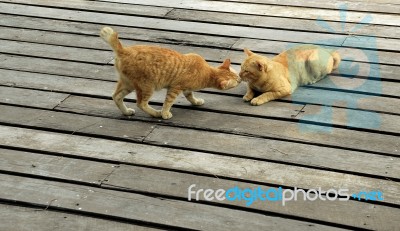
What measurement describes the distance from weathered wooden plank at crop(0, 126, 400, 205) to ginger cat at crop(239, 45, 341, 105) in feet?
2.00

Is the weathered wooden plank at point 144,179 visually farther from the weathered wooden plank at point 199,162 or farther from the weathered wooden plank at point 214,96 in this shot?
the weathered wooden plank at point 214,96

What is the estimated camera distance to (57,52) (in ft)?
13.3

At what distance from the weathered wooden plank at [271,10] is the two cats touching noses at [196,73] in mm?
802

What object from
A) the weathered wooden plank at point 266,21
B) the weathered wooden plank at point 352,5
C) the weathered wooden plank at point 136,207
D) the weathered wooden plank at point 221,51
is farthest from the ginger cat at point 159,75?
the weathered wooden plank at point 352,5

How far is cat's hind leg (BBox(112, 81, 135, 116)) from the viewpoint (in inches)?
128

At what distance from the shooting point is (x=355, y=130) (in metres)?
3.13

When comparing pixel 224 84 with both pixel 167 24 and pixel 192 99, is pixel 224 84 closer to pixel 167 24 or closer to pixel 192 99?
pixel 192 99

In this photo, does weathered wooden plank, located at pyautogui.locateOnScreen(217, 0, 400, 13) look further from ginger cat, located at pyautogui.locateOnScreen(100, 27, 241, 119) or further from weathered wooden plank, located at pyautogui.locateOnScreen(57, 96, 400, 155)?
weathered wooden plank, located at pyautogui.locateOnScreen(57, 96, 400, 155)

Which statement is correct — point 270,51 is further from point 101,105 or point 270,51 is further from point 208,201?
point 208,201

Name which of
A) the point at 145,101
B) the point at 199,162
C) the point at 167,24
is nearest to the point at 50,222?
the point at 199,162

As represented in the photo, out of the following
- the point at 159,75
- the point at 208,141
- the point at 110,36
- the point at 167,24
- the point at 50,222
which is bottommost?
the point at 50,222

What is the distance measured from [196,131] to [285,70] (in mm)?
680

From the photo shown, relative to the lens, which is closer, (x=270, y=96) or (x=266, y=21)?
(x=270, y=96)

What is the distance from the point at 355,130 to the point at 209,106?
0.73 m
